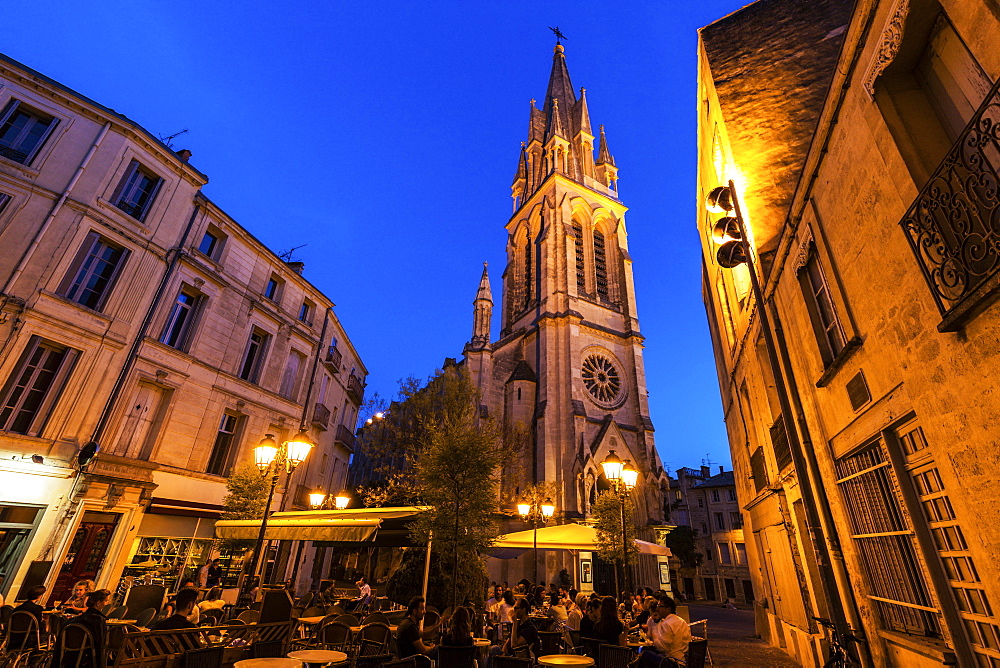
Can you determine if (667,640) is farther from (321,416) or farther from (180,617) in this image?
(321,416)

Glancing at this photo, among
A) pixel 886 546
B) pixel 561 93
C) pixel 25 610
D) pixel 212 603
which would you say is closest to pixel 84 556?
pixel 212 603

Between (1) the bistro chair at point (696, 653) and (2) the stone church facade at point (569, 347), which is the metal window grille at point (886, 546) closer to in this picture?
Answer: (1) the bistro chair at point (696, 653)

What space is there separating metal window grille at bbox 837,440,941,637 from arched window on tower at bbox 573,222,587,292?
29.7m

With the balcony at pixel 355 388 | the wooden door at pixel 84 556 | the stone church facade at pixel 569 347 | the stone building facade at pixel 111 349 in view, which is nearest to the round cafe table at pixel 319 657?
the stone building facade at pixel 111 349

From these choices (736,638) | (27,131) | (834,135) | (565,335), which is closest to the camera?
(834,135)

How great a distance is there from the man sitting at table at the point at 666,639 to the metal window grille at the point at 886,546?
225cm

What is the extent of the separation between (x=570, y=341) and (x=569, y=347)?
0.46 m

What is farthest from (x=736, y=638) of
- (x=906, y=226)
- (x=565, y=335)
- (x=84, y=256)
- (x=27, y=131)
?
(x=27, y=131)

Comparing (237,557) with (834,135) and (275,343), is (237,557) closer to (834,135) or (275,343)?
(275,343)

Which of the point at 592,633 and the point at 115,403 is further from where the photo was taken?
the point at 115,403

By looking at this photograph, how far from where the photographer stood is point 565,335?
3034 cm

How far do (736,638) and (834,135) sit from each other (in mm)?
14551

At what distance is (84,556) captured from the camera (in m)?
11.6

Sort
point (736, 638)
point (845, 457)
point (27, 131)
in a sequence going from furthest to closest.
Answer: point (736, 638) → point (27, 131) → point (845, 457)
